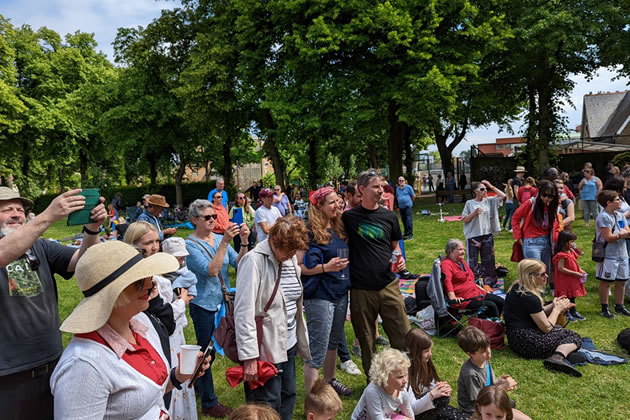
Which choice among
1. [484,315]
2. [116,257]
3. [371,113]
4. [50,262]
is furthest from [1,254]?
[371,113]

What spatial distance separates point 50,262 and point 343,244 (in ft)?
7.96

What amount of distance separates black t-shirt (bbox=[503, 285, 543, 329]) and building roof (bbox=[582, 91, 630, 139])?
51035 mm

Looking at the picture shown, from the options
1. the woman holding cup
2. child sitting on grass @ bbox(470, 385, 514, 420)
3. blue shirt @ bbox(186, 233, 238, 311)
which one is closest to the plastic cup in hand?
the woman holding cup

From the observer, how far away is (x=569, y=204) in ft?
25.7

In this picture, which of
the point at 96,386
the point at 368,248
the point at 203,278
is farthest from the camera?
the point at 368,248

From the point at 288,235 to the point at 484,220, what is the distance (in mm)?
5934

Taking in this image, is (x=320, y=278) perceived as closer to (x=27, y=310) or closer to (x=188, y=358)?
(x=188, y=358)

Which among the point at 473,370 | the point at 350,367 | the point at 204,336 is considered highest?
the point at 204,336

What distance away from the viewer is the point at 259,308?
3.29 metres

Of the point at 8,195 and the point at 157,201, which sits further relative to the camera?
the point at 157,201

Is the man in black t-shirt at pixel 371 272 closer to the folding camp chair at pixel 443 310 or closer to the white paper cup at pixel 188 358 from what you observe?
the folding camp chair at pixel 443 310

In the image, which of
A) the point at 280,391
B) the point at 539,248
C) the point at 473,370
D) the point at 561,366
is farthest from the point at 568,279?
the point at 280,391

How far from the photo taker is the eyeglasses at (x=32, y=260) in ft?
8.68

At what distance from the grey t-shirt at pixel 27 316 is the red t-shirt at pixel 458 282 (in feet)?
15.5
